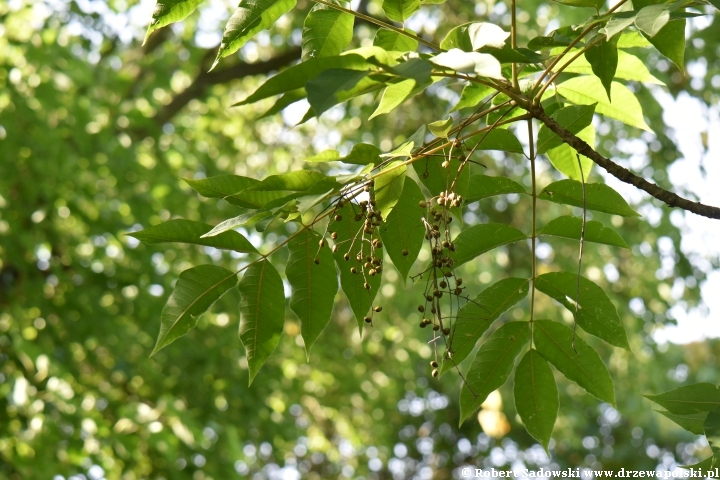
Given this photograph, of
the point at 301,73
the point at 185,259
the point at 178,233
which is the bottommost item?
the point at 185,259

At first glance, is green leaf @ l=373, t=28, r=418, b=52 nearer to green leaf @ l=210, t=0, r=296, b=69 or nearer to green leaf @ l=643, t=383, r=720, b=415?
green leaf @ l=210, t=0, r=296, b=69

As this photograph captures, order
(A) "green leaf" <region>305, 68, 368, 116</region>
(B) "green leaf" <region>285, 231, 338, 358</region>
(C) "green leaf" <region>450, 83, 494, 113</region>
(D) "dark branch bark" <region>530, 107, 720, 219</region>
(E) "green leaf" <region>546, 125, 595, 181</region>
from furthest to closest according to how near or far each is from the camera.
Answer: (E) "green leaf" <region>546, 125, 595, 181</region>
(C) "green leaf" <region>450, 83, 494, 113</region>
(B) "green leaf" <region>285, 231, 338, 358</region>
(D) "dark branch bark" <region>530, 107, 720, 219</region>
(A) "green leaf" <region>305, 68, 368, 116</region>

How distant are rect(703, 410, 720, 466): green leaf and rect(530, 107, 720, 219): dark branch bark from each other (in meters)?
0.29

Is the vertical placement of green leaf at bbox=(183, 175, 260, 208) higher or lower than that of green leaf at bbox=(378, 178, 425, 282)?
higher

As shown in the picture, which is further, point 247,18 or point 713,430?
point 247,18

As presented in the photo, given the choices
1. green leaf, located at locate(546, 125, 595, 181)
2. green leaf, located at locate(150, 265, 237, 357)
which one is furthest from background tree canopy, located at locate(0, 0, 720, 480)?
green leaf, located at locate(150, 265, 237, 357)

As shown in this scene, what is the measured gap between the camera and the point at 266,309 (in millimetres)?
1348

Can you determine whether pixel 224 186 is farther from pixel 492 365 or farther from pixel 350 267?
pixel 492 365

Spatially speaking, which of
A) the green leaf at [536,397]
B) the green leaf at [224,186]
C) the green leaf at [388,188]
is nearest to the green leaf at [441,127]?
the green leaf at [388,188]

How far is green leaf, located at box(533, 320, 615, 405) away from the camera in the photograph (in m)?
1.46

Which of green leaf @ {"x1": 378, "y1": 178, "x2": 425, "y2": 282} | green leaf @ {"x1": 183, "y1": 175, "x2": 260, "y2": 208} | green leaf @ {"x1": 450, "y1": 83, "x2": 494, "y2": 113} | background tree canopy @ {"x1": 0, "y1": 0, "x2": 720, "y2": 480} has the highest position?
green leaf @ {"x1": 450, "y1": 83, "x2": 494, "y2": 113}

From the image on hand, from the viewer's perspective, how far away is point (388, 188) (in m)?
1.28

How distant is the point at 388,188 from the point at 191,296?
364mm

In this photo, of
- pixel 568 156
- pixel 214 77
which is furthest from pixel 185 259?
pixel 568 156
